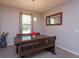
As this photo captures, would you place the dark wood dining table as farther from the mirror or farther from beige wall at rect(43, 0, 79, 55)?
the mirror

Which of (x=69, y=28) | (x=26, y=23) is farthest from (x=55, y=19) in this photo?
(x=26, y=23)

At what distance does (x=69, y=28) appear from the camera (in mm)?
3326

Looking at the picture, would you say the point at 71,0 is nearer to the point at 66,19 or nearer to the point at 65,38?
the point at 66,19

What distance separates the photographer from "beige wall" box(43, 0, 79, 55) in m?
2.99

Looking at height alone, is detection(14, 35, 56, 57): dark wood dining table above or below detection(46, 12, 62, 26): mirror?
below

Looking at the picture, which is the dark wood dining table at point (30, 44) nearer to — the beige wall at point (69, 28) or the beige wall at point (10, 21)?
the beige wall at point (69, 28)

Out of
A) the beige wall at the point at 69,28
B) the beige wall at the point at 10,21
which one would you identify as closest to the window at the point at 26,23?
the beige wall at the point at 10,21

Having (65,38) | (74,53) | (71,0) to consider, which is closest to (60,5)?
Result: (71,0)

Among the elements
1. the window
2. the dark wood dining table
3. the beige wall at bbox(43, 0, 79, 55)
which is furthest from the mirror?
the window

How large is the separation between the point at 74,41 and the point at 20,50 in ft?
7.67

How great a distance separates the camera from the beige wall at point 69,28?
2.99 metres

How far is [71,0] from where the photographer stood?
10.5 ft

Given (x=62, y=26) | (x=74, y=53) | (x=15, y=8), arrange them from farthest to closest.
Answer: (x=15, y=8)
(x=62, y=26)
(x=74, y=53)

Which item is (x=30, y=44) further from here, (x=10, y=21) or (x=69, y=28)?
(x=10, y=21)
